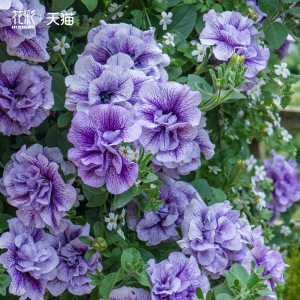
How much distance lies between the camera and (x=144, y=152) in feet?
2.91

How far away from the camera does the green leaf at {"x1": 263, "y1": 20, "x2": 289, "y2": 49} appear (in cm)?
110

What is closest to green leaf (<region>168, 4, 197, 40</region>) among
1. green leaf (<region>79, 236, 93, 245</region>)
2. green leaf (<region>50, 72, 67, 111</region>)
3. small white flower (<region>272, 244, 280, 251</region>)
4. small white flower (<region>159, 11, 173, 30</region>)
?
small white flower (<region>159, 11, 173, 30</region>)

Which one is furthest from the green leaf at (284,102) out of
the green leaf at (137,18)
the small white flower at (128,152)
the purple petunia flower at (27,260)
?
the purple petunia flower at (27,260)

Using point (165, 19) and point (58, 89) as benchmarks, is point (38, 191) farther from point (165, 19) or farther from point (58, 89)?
point (165, 19)

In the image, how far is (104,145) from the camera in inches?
31.7

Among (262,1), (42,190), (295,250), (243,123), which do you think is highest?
(262,1)

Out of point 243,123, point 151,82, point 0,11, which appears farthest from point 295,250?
point 0,11

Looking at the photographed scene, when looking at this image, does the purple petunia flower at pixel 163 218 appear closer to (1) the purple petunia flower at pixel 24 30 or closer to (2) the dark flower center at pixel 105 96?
(2) the dark flower center at pixel 105 96

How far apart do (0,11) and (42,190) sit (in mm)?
335

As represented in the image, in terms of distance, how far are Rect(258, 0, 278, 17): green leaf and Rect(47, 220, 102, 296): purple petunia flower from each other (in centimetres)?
63

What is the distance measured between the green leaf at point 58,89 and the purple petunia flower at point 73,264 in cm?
24

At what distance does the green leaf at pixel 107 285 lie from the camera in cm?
88

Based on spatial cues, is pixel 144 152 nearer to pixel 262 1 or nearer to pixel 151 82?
pixel 151 82

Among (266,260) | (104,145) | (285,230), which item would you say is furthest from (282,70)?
(285,230)
